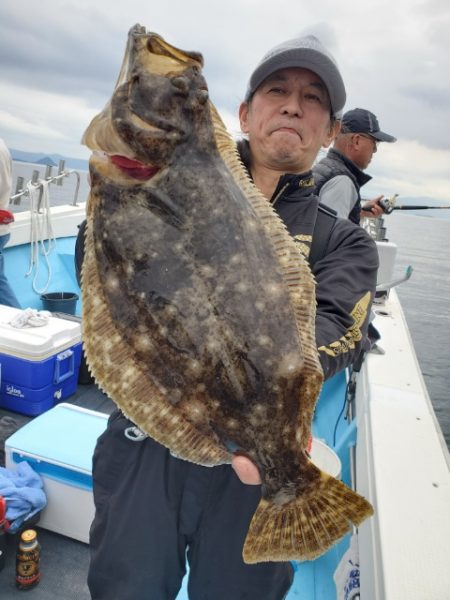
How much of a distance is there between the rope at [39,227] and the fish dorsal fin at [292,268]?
685 cm

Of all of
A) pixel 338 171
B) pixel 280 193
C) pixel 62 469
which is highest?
pixel 338 171

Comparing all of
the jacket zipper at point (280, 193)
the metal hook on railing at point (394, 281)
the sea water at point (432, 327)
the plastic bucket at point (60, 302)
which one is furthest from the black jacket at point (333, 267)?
the sea water at point (432, 327)

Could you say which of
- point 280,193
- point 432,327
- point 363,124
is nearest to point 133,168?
point 280,193

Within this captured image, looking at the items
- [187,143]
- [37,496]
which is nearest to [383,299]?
[37,496]

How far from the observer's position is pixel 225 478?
7.55 ft

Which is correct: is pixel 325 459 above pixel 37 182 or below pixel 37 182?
below

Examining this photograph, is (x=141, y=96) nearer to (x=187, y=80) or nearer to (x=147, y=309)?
(x=187, y=80)

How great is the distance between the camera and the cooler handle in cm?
504

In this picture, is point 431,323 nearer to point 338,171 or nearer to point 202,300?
point 338,171

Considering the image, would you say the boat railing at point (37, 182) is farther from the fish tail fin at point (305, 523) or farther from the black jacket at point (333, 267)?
the fish tail fin at point (305, 523)

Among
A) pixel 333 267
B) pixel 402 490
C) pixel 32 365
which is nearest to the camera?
pixel 333 267

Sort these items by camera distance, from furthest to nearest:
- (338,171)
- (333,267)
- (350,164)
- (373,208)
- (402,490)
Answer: (373,208)
(350,164)
(338,171)
(402,490)
(333,267)

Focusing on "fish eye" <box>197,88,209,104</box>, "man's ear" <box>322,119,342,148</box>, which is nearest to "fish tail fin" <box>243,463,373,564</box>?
"fish eye" <box>197,88,209,104</box>

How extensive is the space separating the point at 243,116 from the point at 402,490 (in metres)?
2.36
